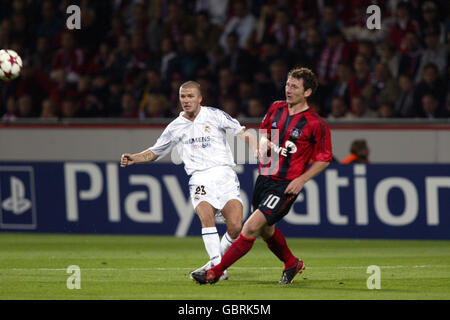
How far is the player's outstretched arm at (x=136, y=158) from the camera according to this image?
9.04 metres

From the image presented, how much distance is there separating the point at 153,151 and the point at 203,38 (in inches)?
315

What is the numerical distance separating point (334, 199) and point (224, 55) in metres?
4.06

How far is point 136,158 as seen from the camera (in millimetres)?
9289

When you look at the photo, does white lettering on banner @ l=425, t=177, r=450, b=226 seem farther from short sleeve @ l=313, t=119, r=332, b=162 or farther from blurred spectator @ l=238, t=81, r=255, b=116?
short sleeve @ l=313, t=119, r=332, b=162

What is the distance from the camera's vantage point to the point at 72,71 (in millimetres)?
17672

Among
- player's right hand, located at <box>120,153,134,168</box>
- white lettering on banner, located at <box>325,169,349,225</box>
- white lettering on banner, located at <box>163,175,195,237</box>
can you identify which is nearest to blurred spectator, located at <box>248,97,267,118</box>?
white lettering on banner, located at <box>163,175,195,237</box>

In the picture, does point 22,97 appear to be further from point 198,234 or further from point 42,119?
point 198,234

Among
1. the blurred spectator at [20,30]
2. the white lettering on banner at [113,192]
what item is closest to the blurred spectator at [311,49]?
the white lettering on banner at [113,192]

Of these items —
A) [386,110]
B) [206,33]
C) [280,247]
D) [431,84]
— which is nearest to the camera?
[280,247]

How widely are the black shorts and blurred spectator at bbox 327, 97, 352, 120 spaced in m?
6.87

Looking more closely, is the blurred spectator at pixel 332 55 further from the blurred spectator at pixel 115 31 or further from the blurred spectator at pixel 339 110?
the blurred spectator at pixel 115 31

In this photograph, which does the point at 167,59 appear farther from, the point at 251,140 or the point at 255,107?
the point at 251,140
